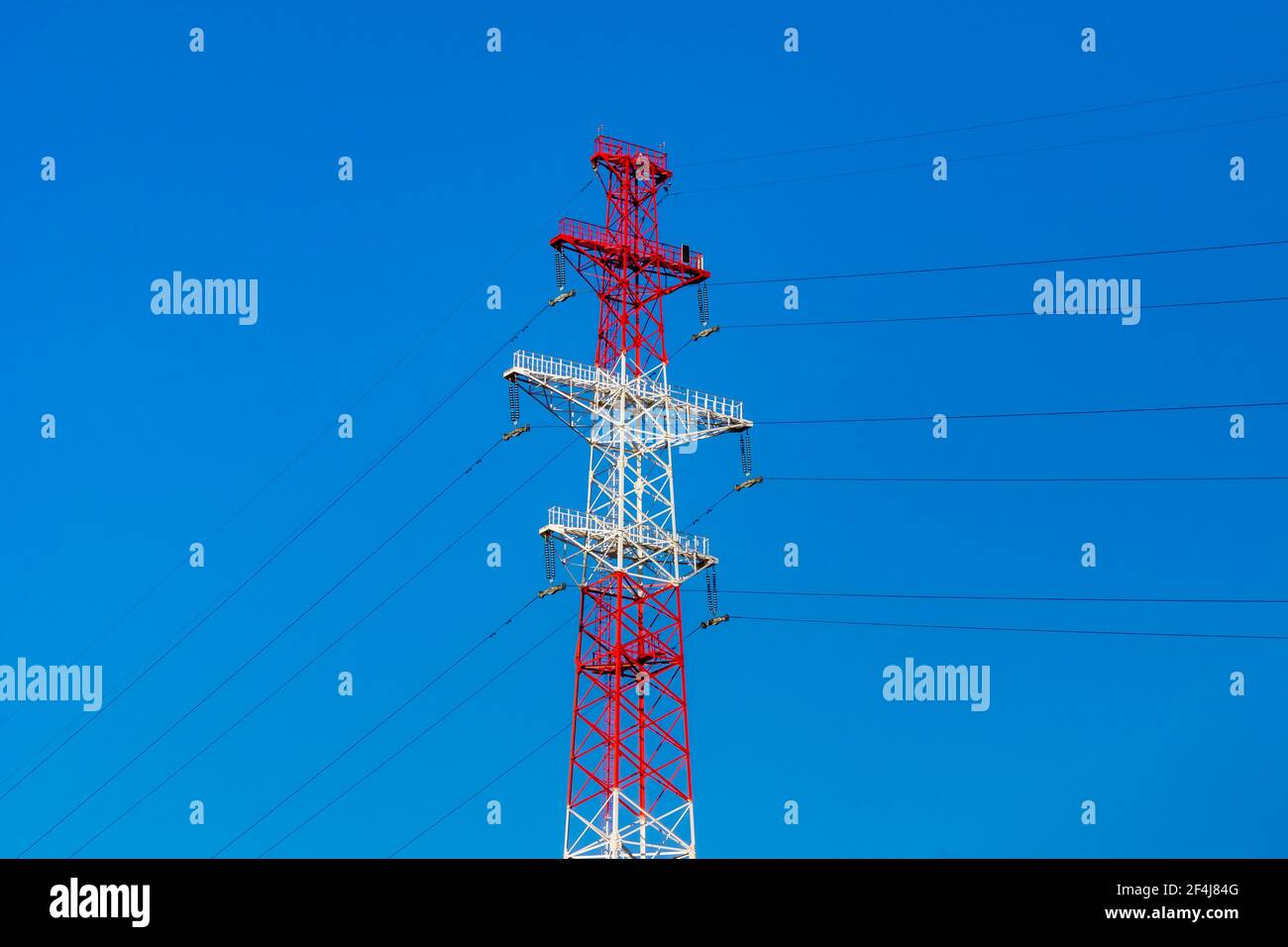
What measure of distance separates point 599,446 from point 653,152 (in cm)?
1132

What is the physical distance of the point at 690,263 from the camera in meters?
64.4

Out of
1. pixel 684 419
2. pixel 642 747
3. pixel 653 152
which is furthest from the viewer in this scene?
pixel 653 152

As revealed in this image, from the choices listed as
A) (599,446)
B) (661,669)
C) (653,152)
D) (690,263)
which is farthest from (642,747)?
(653,152)

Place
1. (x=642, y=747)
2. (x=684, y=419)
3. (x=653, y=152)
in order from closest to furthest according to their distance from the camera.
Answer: (x=642, y=747) < (x=684, y=419) < (x=653, y=152)

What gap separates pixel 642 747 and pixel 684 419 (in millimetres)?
10766
